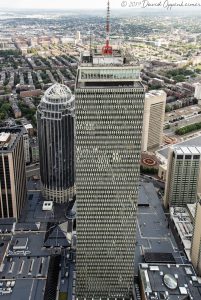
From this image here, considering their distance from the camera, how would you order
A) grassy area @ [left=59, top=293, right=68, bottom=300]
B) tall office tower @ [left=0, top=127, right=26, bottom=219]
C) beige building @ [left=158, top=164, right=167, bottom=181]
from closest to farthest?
grassy area @ [left=59, top=293, right=68, bottom=300]
tall office tower @ [left=0, top=127, right=26, bottom=219]
beige building @ [left=158, top=164, right=167, bottom=181]

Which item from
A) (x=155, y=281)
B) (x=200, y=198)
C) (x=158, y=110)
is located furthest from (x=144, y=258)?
(x=158, y=110)

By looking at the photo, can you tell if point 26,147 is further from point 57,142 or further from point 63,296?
point 63,296

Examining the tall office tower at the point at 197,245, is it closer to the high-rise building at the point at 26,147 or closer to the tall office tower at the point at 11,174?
the tall office tower at the point at 11,174

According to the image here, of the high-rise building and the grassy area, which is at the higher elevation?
the high-rise building

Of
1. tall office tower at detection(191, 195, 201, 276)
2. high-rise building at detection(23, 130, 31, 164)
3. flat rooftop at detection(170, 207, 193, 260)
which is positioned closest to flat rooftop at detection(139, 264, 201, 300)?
tall office tower at detection(191, 195, 201, 276)

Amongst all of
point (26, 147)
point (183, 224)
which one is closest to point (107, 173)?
point (183, 224)

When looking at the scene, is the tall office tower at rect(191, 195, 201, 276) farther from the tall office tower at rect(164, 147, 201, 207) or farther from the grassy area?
the grassy area

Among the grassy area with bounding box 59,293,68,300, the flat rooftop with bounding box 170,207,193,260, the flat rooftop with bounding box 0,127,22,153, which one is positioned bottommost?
the grassy area with bounding box 59,293,68,300

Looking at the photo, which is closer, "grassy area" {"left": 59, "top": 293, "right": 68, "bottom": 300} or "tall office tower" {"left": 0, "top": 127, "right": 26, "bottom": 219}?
"grassy area" {"left": 59, "top": 293, "right": 68, "bottom": 300}
